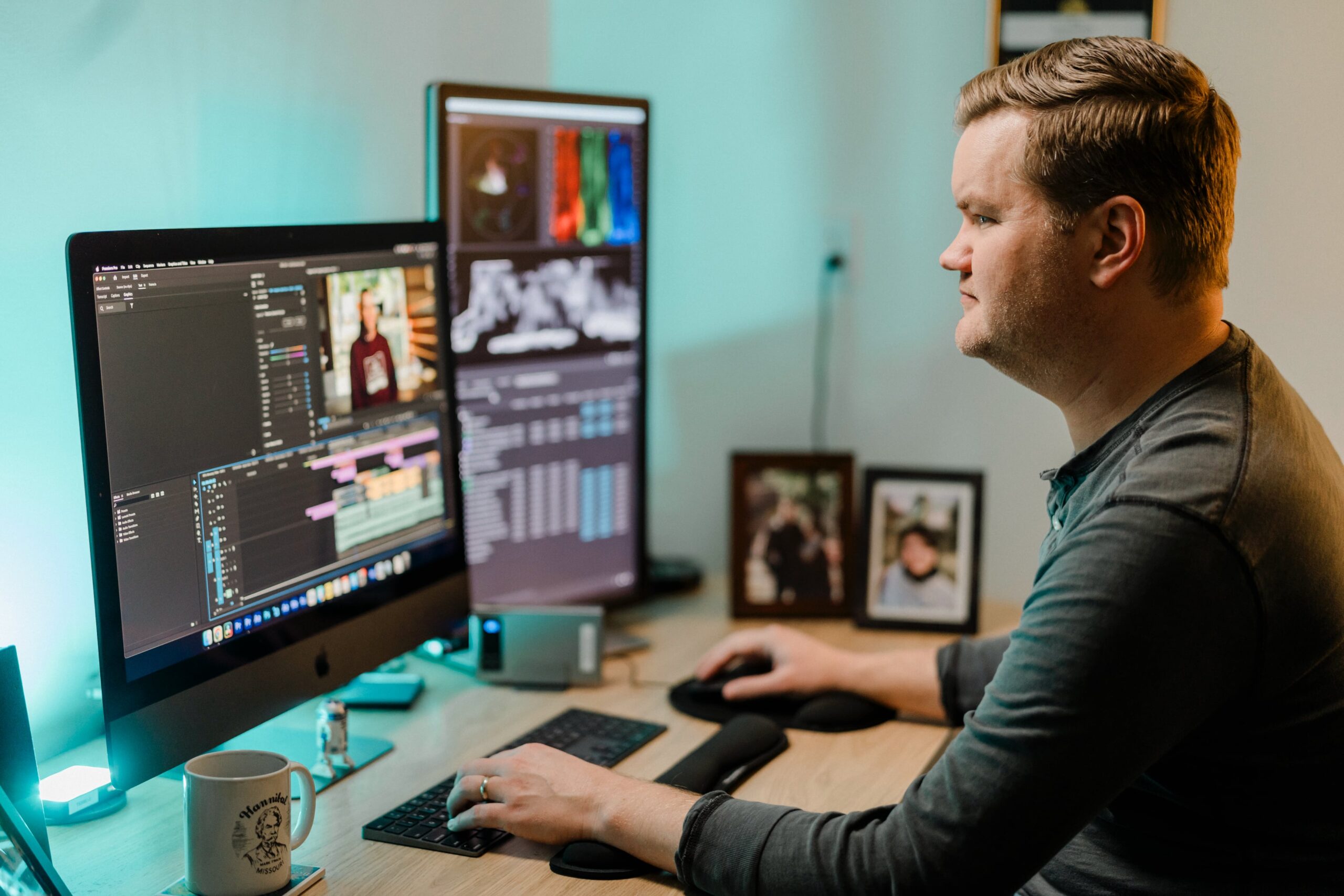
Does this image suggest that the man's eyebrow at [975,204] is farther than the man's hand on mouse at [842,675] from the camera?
No

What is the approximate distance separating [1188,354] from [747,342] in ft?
3.61

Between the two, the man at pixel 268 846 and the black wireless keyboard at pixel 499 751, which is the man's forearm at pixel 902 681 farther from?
the man at pixel 268 846

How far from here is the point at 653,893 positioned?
1026mm

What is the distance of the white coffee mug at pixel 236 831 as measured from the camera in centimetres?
96

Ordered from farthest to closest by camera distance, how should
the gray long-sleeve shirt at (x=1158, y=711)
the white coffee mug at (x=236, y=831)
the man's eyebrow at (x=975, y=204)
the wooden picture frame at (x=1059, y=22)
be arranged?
the wooden picture frame at (x=1059, y=22) → the man's eyebrow at (x=975, y=204) → the white coffee mug at (x=236, y=831) → the gray long-sleeve shirt at (x=1158, y=711)

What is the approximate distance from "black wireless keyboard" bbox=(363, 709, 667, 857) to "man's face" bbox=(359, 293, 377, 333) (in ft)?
1.65

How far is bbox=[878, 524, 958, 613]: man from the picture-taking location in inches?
72.1

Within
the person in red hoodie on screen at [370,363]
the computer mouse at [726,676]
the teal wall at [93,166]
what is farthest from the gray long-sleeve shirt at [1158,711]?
the teal wall at [93,166]

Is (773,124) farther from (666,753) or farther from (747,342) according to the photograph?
(666,753)

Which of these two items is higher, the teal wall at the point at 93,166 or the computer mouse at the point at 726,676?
the teal wall at the point at 93,166

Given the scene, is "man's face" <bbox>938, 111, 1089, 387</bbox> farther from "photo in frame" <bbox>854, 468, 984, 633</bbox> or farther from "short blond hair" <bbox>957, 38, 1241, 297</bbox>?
"photo in frame" <bbox>854, 468, 984, 633</bbox>

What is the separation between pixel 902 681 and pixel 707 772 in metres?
0.35

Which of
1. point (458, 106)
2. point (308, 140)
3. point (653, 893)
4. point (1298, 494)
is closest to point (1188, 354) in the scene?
point (1298, 494)

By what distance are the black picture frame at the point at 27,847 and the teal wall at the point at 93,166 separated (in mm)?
340
